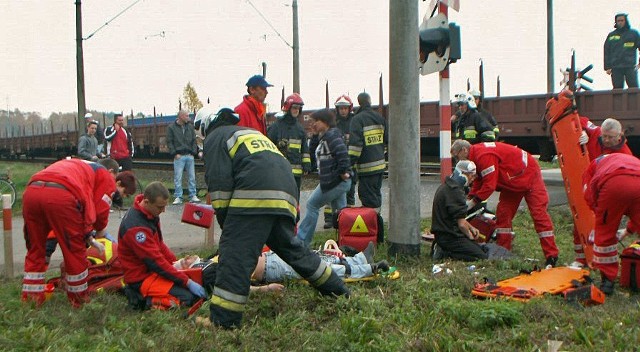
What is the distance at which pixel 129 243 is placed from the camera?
5.31 metres

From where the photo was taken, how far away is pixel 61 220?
5168 mm

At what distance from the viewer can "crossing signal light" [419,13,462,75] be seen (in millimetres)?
6910

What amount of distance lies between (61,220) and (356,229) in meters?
3.20

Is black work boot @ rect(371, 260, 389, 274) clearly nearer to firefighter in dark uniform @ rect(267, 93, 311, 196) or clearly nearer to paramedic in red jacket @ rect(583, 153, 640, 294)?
paramedic in red jacket @ rect(583, 153, 640, 294)

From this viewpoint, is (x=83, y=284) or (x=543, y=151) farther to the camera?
(x=543, y=151)

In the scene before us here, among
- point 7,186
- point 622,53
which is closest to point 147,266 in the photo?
point 7,186

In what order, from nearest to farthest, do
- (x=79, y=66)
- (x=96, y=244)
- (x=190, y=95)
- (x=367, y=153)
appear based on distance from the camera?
(x=96, y=244) → (x=367, y=153) → (x=79, y=66) → (x=190, y=95)

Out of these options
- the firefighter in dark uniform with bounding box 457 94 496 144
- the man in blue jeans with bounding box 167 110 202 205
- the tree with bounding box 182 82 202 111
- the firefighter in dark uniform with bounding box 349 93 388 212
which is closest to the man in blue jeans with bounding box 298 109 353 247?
the firefighter in dark uniform with bounding box 349 93 388 212

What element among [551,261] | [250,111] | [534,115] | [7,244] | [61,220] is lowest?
[551,261]

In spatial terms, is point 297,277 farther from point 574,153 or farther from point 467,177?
point 574,153

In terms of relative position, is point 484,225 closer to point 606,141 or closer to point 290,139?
point 606,141

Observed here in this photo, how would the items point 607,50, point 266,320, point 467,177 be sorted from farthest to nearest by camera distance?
1. point 607,50
2. point 467,177
3. point 266,320

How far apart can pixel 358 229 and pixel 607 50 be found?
8.32 meters

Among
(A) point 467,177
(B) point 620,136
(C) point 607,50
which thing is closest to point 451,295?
(A) point 467,177
